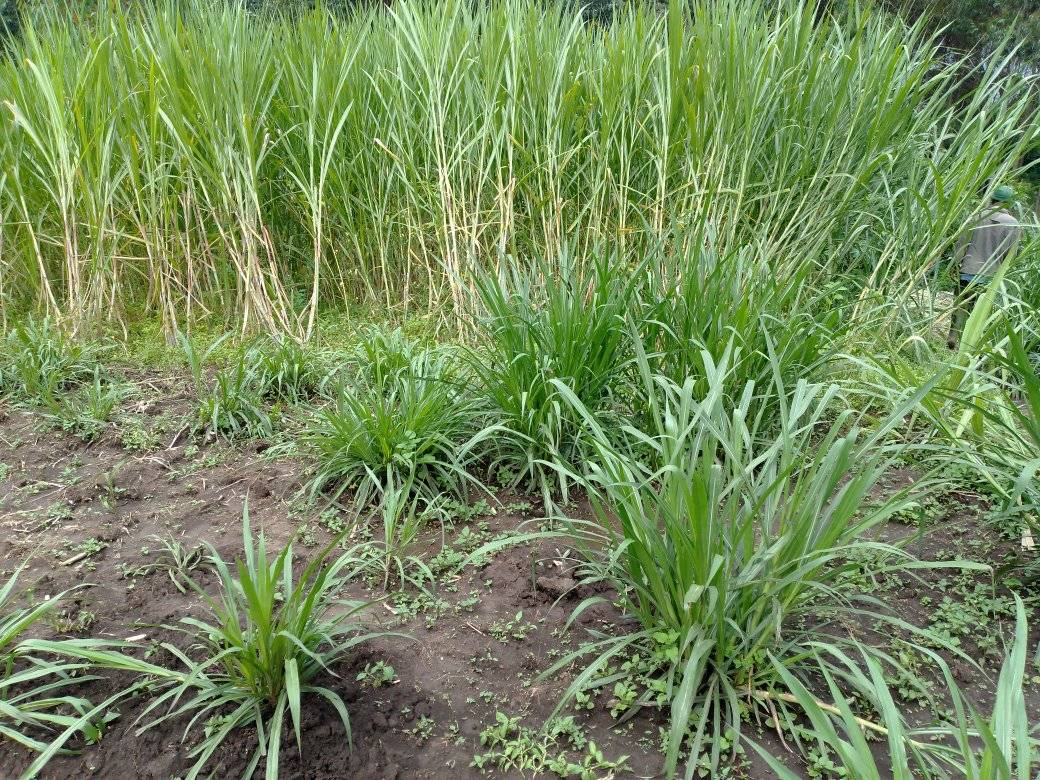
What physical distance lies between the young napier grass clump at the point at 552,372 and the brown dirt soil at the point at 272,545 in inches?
7.0

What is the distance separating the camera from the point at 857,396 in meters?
3.07

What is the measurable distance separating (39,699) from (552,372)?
152 centimetres

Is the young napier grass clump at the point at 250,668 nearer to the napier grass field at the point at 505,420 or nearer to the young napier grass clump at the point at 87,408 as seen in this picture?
the napier grass field at the point at 505,420

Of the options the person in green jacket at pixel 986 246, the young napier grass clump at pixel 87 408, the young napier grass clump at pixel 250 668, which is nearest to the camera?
the young napier grass clump at pixel 250 668

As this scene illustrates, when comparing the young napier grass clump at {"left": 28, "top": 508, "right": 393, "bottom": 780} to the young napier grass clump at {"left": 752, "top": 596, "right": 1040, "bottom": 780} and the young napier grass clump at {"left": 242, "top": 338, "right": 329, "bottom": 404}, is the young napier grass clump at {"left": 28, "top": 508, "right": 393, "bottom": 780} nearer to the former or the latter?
the young napier grass clump at {"left": 752, "top": 596, "right": 1040, "bottom": 780}

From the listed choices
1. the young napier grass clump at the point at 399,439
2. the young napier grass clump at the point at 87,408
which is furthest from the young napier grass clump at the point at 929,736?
the young napier grass clump at the point at 87,408

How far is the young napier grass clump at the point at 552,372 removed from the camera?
239 centimetres

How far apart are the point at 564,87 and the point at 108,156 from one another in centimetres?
214

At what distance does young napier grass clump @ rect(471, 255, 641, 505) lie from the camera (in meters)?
2.39

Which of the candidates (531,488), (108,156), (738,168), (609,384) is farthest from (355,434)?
(738,168)

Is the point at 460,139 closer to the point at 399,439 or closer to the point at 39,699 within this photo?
the point at 399,439

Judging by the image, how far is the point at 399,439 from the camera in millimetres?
2375

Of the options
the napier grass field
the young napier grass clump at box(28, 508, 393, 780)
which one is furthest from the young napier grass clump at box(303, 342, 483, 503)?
the young napier grass clump at box(28, 508, 393, 780)

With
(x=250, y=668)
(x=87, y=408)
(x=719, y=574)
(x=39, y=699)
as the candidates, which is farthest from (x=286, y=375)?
(x=719, y=574)
